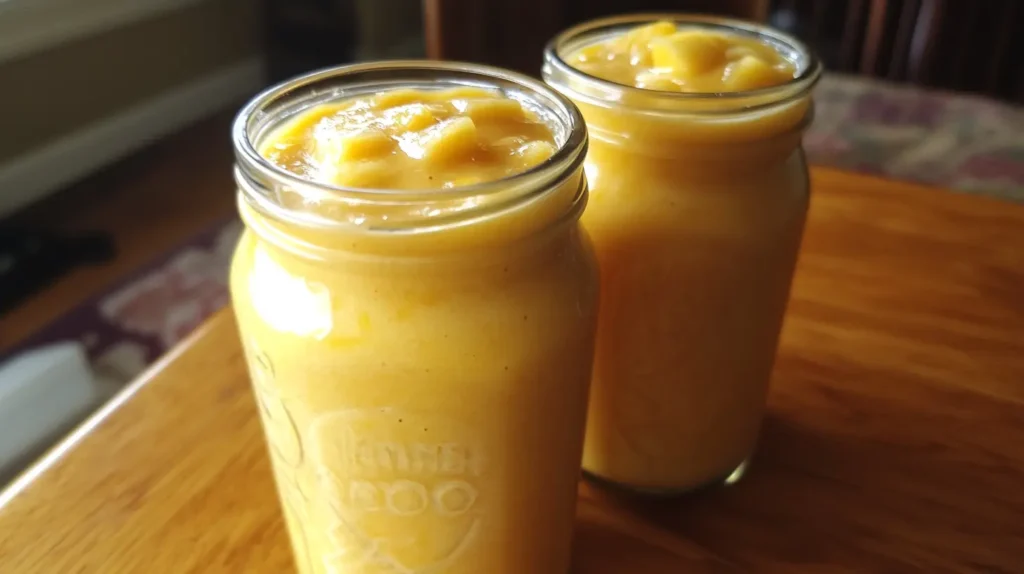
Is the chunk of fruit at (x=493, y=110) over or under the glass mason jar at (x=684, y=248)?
over

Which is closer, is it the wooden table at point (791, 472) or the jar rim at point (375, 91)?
the jar rim at point (375, 91)

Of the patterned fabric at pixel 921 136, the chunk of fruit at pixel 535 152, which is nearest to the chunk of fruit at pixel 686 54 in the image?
the chunk of fruit at pixel 535 152

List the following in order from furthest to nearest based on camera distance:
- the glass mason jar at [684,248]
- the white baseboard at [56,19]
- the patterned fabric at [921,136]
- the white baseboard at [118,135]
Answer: the white baseboard at [118,135]
the white baseboard at [56,19]
the patterned fabric at [921,136]
the glass mason jar at [684,248]

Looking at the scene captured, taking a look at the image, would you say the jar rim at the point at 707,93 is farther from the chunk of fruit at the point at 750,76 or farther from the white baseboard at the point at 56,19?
the white baseboard at the point at 56,19

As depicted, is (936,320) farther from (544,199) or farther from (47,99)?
(47,99)

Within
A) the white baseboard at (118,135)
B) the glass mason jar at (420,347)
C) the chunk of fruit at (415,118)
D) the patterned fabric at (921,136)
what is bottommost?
the white baseboard at (118,135)

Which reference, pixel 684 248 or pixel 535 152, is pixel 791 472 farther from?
pixel 535 152

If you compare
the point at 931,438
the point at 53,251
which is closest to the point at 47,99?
the point at 53,251

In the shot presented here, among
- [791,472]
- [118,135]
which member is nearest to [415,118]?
[791,472]
